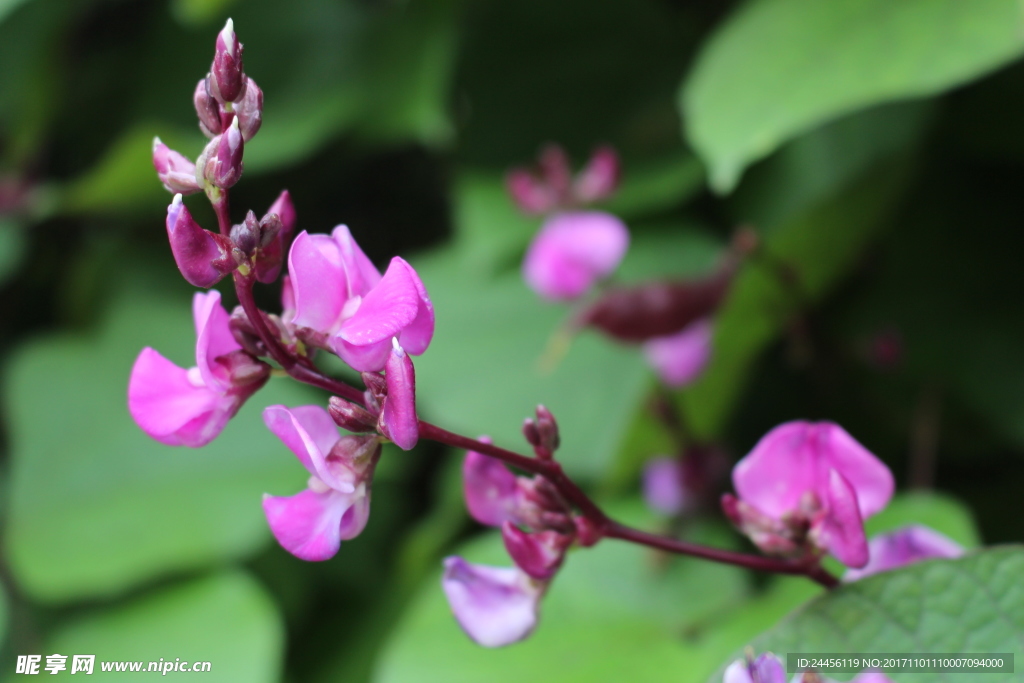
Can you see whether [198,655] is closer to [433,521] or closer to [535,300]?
[433,521]

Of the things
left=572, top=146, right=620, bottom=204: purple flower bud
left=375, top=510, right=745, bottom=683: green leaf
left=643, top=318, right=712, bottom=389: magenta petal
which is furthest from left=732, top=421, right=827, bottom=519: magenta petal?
left=572, top=146, right=620, bottom=204: purple flower bud

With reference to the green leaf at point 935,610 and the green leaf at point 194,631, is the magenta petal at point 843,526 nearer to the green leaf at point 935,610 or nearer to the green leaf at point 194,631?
the green leaf at point 935,610

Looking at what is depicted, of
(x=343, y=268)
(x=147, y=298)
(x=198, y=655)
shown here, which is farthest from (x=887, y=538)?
(x=147, y=298)

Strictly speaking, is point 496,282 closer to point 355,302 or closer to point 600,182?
point 600,182

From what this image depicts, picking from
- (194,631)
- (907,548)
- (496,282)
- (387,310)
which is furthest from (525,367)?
(387,310)

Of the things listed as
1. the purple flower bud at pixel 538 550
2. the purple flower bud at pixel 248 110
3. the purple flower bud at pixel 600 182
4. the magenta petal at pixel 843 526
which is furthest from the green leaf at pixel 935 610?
the purple flower bud at pixel 600 182

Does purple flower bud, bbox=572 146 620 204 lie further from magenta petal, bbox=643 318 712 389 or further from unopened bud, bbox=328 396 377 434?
unopened bud, bbox=328 396 377 434
